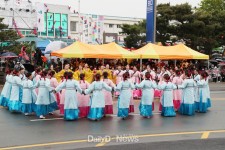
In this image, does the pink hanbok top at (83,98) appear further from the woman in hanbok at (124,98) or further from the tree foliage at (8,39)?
the tree foliage at (8,39)

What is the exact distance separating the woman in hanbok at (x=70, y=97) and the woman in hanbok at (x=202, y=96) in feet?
16.1

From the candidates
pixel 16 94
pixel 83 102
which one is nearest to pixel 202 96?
pixel 83 102

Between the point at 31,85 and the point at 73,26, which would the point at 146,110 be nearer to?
the point at 31,85

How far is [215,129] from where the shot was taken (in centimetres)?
1102

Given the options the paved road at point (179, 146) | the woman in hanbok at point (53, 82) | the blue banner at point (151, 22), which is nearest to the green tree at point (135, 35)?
the blue banner at point (151, 22)

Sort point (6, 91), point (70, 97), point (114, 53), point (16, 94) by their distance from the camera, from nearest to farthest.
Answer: point (70, 97)
point (16, 94)
point (6, 91)
point (114, 53)

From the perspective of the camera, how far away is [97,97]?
1217 centimetres

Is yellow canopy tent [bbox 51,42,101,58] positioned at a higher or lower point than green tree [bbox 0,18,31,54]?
lower

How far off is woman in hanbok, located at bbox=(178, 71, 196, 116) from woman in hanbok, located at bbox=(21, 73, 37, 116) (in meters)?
5.26

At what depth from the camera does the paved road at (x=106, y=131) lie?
Answer: 9.07 metres

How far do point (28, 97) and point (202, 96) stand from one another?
645 cm

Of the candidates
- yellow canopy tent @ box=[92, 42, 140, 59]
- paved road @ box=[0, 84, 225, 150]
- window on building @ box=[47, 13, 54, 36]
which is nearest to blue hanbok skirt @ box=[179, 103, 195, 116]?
paved road @ box=[0, 84, 225, 150]

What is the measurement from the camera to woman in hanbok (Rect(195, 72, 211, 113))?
14.3 meters

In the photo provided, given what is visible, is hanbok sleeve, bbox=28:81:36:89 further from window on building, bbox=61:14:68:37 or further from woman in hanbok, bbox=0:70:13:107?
window on building, bbox=61:14:68:37
